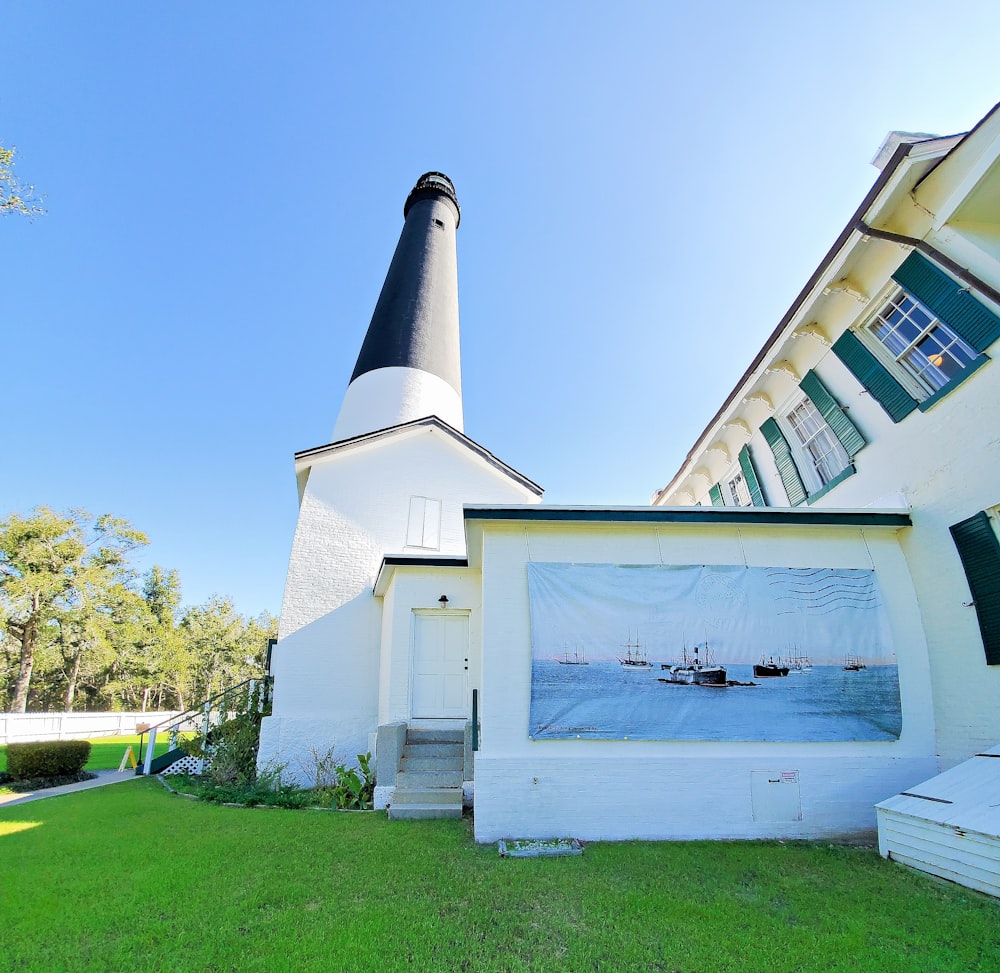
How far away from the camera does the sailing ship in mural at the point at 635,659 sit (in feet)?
21.1

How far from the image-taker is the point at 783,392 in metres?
9.88

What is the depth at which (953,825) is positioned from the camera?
4672mm

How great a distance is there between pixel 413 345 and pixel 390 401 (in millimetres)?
2608

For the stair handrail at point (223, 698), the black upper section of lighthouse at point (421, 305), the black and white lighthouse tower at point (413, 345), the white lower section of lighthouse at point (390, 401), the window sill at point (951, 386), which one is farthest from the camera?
the black upper section of lighthouse at point (421, 305)

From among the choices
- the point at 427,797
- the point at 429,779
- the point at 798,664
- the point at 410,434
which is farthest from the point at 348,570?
the point at 798,664

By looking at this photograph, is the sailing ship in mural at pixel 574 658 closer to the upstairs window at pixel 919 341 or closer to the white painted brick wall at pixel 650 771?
the white painted brick wall at pixel 650 771

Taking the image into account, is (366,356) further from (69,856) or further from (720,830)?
(720,830)

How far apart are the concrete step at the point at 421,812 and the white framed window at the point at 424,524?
609 cm

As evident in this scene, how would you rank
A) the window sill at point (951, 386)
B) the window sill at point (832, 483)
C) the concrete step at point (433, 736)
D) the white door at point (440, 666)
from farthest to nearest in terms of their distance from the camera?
the white door at point (440, 666) < the concrete step at point (433, 736) < the window sill at point (832, 483) < the window sill at point (951, 386)

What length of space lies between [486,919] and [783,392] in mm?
9655

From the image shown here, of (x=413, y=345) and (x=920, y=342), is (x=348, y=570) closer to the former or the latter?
(x=413, y=345)

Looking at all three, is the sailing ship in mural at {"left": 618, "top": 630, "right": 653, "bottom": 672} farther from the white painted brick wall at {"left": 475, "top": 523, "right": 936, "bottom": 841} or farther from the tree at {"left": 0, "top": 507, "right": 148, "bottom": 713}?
A: the tree at {"left": 0, "top": 507, "right": 148, "bottom": 713}

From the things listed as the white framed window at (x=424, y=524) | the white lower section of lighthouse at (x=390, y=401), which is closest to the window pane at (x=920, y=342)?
the white framed window at (x=424, y=524)

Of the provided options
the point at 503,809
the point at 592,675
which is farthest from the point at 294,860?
the point at 592,675
